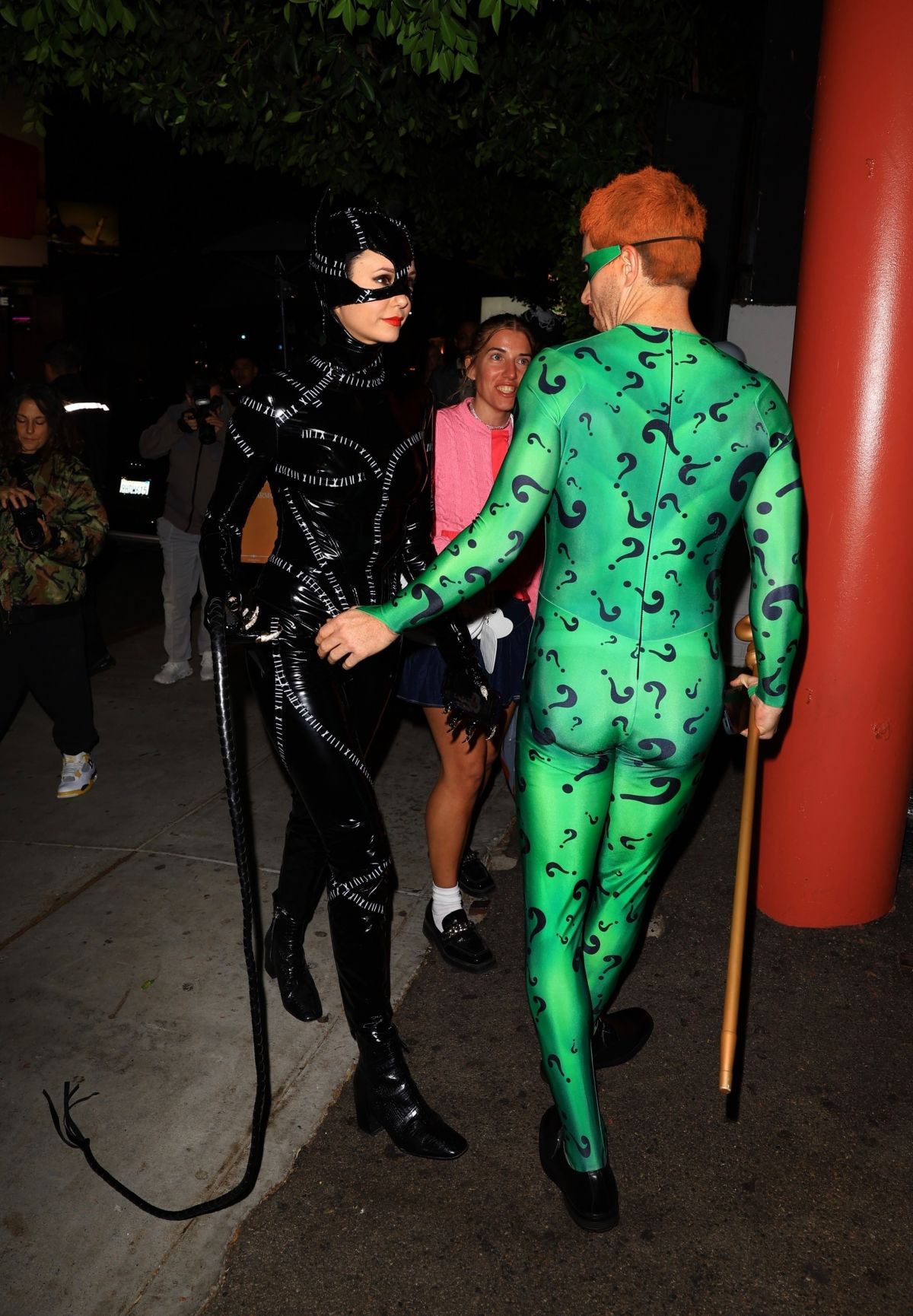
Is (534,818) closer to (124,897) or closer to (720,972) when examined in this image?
(720,972)

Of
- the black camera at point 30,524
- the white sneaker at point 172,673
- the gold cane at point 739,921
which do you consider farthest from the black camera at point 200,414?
the gold cane at point 739,921

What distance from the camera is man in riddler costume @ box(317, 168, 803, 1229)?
2.01m

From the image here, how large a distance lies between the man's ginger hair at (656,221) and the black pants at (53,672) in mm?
3528

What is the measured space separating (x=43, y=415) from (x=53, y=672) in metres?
1.19

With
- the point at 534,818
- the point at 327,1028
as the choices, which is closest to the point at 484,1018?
the point at 327,1028

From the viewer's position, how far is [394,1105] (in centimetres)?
266

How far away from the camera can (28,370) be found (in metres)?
18.3

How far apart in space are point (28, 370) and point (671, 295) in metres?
18.7

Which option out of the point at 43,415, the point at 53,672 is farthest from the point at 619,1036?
the point at 43,415

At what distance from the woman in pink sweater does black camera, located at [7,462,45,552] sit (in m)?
2.11

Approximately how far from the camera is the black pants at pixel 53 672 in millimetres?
4730

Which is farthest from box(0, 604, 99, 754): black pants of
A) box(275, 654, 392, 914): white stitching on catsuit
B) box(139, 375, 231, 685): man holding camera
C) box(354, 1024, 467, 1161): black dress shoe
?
box(354, 1024, 467, 1161): black dress shoe

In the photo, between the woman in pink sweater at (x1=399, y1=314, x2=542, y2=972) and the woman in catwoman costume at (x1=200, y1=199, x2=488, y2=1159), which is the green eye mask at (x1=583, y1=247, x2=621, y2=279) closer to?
the woman in catwoman costume at (x1=200, y1=199, x2=488, y2=1159)

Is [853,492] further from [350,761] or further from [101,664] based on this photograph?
[101,664]
